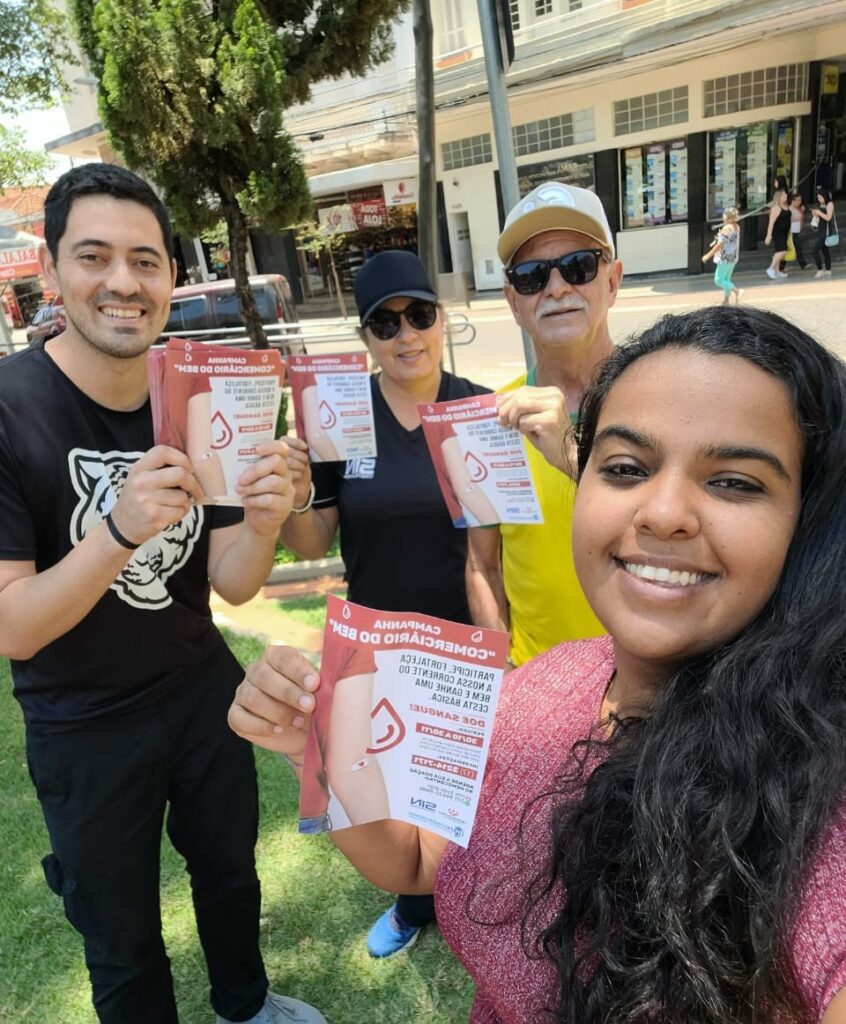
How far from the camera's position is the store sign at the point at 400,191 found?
2088 cm

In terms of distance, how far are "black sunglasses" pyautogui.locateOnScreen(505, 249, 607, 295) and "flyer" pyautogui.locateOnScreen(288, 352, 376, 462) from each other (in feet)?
1.76

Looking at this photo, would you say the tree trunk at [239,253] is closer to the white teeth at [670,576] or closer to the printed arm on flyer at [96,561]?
the printed arm on flyer at [96,561]

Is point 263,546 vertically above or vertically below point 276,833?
above

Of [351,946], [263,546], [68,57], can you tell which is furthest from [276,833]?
[68,57]

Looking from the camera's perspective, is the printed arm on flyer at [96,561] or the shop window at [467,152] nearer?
the printed arm on flyer at [96,561]

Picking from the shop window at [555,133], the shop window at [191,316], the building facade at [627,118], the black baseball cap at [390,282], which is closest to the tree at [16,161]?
the building facade at [627,118]

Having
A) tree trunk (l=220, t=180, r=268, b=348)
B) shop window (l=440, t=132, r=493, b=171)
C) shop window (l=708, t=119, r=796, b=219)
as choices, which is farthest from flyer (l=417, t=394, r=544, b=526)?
shop window (l=440, t=132, r=493, b=171)

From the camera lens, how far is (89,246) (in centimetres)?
176

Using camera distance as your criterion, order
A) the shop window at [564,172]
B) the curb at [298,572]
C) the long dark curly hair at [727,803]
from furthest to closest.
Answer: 1. the shop window at [564,172]
2. the curb at [298,572]
3. the long dark curly hair at [727,803]

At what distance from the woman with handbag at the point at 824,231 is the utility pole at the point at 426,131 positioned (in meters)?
11.5

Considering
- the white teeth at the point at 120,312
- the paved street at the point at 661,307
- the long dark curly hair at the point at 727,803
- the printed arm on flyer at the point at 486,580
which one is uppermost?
the white teeth at the point at 120,312

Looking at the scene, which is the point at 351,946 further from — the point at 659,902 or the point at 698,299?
the point at 698,299

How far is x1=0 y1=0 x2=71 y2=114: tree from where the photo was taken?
717cm

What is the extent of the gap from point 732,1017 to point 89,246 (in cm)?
199
